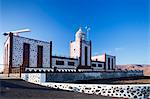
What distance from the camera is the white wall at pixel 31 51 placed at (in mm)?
21484

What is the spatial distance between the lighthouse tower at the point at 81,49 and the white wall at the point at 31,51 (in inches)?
287

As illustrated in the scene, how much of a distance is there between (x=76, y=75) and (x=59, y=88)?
6.18 m

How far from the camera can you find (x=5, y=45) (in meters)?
23.9

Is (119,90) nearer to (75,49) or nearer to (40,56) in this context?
(40,56)

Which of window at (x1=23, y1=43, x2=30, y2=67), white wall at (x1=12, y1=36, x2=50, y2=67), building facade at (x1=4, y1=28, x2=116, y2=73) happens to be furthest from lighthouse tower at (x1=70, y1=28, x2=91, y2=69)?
window at (x1=23, y1=43, x2=30, y2=67)

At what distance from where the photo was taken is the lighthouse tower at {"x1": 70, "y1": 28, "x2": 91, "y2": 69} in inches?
1253

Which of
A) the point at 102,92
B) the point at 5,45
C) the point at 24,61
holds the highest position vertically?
the point at 5,45

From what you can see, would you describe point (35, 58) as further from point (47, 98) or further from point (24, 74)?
point (47, 98)

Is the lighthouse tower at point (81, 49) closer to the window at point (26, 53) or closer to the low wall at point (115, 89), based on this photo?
the window at point (26, 53)

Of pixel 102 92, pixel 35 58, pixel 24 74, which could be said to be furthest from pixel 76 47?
pixel 102 92

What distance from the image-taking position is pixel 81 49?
105 feet

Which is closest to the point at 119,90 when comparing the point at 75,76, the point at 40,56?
the point at 75,76

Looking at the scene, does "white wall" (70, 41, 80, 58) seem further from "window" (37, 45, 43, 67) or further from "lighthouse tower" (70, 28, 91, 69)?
"window" (37, 45, 43, 67)

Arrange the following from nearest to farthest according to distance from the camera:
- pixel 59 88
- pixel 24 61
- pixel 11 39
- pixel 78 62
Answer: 1. pixel 59 88
2. pixel 11 39
3. pixel 24 61
4. pixel 78 62
